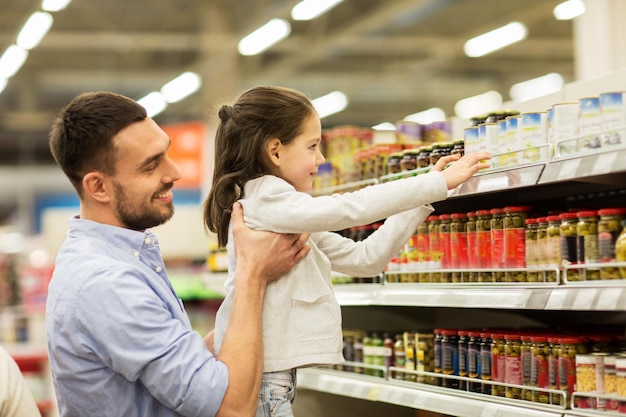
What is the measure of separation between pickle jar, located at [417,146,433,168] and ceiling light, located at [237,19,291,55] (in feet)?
27.3

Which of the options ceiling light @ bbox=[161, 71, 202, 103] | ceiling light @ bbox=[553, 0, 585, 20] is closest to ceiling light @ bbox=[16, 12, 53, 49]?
ceiling light @ bbox=[161, 71, 202, 103]

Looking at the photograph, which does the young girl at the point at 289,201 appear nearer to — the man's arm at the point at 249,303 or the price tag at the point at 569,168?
the man's arm at the point at 249,303

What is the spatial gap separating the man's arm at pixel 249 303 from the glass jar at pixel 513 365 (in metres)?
0.74

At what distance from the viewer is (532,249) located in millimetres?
2695

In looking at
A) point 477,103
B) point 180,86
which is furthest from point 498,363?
point 477,103

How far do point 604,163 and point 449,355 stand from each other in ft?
3.35

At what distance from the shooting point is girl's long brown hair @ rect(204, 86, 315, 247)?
8.46 ft

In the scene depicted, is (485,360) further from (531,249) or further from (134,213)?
(134,213)

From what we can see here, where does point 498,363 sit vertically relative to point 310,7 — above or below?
below

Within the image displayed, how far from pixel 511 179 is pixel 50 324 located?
136cm

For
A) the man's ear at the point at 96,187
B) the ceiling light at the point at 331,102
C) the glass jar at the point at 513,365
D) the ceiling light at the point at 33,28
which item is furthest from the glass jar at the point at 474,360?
the ceiling light at the point at 331,102

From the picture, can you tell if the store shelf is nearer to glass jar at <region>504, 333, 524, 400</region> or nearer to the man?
glass jar at <region>504, 333, 524, 400</region>

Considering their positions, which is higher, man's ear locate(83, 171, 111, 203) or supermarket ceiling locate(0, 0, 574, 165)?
supermarket ceiling locate(0, 0, 574, 165)

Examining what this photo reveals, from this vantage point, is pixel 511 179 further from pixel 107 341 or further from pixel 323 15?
pixel 323 15
